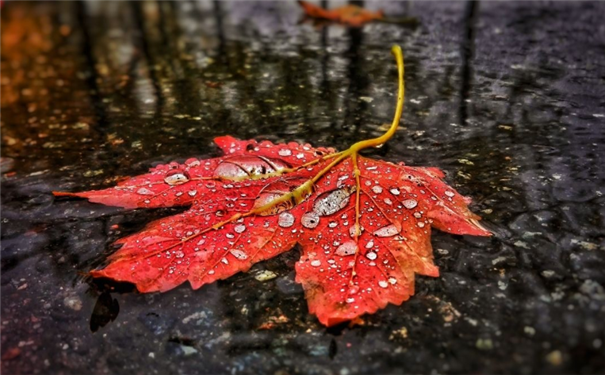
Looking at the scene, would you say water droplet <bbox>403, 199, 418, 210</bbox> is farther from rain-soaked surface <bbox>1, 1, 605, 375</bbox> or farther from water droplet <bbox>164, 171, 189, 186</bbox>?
water droplet <bbox>164, 171, 189, 186</bbox>

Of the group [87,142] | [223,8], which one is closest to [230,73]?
[87,142]

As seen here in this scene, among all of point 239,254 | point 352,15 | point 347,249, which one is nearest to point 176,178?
point 239,254

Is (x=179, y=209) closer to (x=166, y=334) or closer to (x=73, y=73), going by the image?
(x=166, y=334)

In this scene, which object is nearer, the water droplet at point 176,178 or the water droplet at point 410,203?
the water droplet at point 410,203

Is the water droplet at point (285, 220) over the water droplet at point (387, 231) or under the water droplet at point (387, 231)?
over

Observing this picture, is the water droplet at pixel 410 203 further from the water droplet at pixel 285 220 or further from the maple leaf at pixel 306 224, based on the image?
the water droplet at pixel 285 220

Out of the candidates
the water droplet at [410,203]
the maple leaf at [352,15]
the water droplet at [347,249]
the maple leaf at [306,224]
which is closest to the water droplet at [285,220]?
the maple leaf at [306,224]

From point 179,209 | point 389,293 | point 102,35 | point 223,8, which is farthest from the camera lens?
point 223,8

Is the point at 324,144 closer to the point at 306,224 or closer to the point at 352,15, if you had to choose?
the point at 306,224

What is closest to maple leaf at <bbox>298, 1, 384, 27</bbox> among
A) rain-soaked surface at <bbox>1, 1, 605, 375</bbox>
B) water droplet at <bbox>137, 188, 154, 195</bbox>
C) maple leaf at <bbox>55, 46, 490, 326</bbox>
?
rain-soaked surface at <bbox>1, 1, 605, 375</bbox>
